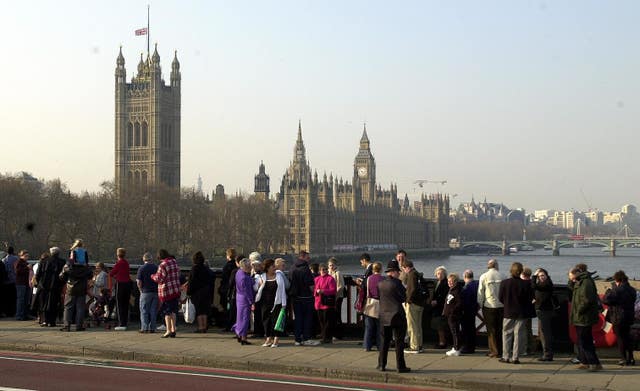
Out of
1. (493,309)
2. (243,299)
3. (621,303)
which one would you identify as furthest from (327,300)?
(621,303)

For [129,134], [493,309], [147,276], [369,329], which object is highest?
[129,134]

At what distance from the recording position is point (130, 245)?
321 ft

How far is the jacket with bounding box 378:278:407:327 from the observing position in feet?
44.4

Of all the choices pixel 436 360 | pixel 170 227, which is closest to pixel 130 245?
pixel 170 227

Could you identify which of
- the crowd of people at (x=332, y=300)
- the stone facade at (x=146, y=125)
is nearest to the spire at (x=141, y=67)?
the stone facade at (x=146, y=125)

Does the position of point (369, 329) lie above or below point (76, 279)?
below

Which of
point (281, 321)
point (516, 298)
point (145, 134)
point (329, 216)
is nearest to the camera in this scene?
point (516, 298)

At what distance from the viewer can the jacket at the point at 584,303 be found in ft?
44.4

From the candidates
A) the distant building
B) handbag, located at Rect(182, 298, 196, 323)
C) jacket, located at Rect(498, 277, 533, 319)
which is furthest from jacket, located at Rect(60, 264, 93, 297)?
the distant building

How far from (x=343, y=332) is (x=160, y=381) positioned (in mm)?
4747

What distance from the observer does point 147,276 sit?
56.4 ft

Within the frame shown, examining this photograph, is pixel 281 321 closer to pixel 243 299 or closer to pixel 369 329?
pixel 243 299

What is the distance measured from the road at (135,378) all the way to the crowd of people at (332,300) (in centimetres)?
143

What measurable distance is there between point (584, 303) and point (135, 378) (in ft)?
21.2
